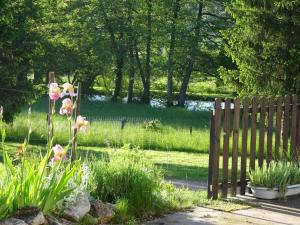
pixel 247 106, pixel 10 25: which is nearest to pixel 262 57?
pixel 247 106

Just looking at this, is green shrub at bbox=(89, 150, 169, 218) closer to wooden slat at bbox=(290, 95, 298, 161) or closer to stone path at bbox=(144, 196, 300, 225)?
stone path at bbox=(144, 196, 300, 225)

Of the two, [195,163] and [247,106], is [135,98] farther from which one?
[247,106]

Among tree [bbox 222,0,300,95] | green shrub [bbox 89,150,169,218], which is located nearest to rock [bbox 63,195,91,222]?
green shrub [bbox 89,150,169,218]

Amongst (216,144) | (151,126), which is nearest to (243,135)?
(216,144)

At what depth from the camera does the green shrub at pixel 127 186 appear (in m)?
7.14

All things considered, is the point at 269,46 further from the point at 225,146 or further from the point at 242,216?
the point at 242,216

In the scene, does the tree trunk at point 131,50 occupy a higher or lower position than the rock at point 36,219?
higher

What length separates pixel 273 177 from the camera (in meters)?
8.91

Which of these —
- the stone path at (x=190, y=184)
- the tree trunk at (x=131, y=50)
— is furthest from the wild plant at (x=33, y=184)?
the tree trunk at (x=131, y=50)

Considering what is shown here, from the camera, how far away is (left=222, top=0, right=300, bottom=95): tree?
13510mm

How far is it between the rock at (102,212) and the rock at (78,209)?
0.23 m

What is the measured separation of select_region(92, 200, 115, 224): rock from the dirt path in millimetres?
534

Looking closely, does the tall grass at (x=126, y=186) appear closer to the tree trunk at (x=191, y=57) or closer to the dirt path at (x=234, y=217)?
the dirt path at (x=234, y=217)

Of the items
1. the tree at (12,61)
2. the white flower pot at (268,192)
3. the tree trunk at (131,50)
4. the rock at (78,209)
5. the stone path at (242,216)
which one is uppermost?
the tree trunk at (131,50)
